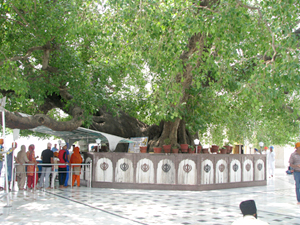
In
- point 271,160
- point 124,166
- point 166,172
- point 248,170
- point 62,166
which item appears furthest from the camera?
point 271,160

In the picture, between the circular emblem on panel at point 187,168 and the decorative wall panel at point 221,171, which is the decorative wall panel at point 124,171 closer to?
the circular emblem on panel at point 187,168

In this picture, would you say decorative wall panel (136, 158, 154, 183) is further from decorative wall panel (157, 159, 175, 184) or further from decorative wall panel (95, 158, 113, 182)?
decorative wall panel (95, 158, 113, 182)

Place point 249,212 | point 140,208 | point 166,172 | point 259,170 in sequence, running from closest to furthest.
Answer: point 249,212
point 140,208
point 166,172
point 259,170

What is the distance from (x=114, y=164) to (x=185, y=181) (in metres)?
2.87

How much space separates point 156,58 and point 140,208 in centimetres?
402

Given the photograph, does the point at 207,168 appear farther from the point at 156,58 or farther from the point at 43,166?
the point at 43,166

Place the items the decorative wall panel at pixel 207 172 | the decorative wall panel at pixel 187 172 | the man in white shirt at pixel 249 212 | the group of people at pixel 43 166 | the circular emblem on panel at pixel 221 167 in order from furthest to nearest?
the circular emblem on panel at pixel 221 167 < the decorative wall panel at pixel 207 172 < the decorative wall panel at pixel 187 172 < the group of people at pixel 43 166 < the man in white shirt at pixel 249 212

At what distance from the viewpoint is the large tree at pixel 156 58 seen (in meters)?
7.31

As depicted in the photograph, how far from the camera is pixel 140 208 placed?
8062 millimetres

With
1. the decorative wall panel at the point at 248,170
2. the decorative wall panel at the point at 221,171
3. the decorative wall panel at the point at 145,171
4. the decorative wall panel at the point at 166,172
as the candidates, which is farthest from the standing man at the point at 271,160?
the decorative wall panel at the point at 145,171

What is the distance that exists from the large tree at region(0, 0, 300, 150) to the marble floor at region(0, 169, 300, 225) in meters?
2.43

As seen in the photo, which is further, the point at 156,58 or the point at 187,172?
the point at 187,172

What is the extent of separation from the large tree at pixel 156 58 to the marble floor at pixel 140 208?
243cm

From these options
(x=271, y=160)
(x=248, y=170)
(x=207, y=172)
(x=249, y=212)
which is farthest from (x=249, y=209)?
(x=271, y=160)
